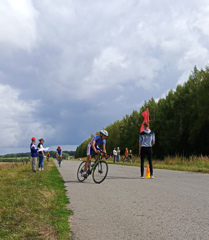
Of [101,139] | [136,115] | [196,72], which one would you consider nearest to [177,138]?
[196,72]

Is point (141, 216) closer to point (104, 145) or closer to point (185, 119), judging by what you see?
point (104, 145)

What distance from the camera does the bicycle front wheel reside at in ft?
30.6

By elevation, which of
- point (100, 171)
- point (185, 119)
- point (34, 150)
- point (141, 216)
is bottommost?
point (141, 216)

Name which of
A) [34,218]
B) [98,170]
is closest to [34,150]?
[98,170]

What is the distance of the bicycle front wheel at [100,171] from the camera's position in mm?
9336

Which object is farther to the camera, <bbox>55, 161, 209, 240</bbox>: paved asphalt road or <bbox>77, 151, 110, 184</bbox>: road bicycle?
<bbox>77, 151, 110, 184</bbox>: road bicycle

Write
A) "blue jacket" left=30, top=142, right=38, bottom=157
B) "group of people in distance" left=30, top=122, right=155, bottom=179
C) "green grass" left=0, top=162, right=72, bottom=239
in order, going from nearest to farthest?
"green grass" left=0, top=162, right=72, bottom=239
"group of people in distance" left=30, top=122, right=155, bottom=179
"blue jacket" left=30, top=142, right=38, bottom=157

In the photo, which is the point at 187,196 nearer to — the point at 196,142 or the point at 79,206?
the point at 79,206

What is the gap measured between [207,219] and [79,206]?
8.30 ft

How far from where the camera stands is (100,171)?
941 cm

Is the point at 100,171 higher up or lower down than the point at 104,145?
lower down

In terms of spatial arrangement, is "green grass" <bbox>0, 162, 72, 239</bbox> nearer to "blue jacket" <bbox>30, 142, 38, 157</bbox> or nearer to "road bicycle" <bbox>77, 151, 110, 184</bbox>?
"road bicycle" <bbox>77, 151, 110, 184</bbox>

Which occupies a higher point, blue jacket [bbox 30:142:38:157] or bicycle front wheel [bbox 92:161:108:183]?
blue jacket [bbox 30:142:38:157]

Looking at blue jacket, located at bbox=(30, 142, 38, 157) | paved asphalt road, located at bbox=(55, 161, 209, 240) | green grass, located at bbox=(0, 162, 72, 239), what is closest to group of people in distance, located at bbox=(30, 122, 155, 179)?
blue jacket, located at bbox=(30, 142, 38, 157)
